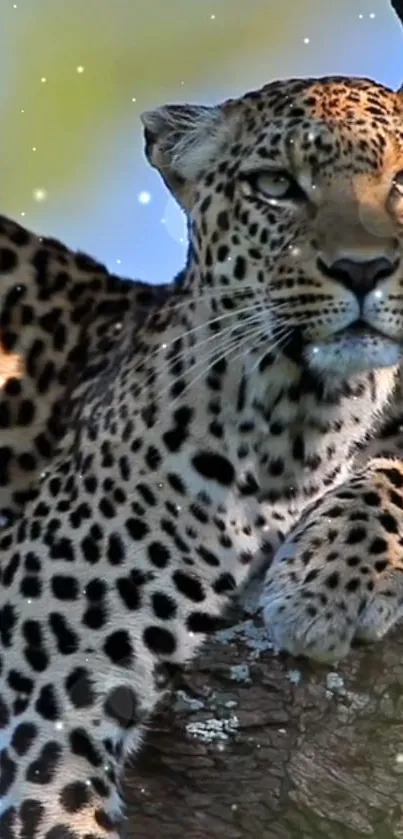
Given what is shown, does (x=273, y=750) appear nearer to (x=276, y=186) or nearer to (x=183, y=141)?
(x=276, y=186)

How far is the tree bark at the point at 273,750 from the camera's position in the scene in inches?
150

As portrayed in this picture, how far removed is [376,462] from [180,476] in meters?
0.45

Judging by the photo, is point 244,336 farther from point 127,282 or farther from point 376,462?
point 127,282

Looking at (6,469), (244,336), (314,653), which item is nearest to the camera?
(314,653)

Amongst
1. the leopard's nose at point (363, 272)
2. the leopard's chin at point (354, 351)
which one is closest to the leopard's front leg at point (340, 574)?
the leopard's chin at point (354, 351)

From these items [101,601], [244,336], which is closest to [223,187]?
[244,336]

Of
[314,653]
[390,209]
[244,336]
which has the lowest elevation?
[314,653]

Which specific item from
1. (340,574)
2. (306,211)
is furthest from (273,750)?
(306,211)

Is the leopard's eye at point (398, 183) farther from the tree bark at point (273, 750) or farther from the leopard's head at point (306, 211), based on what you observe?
the tree bark at point (273, 750)

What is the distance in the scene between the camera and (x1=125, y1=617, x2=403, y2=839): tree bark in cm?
381

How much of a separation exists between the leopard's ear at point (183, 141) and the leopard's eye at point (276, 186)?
0.65ft

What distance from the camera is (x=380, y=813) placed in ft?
12.6

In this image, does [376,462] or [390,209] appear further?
[376,462]

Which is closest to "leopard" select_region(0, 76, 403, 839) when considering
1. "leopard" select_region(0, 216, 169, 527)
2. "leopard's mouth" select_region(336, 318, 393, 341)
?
"leopard's mouth" select_region(336, 318, 393, 341)
